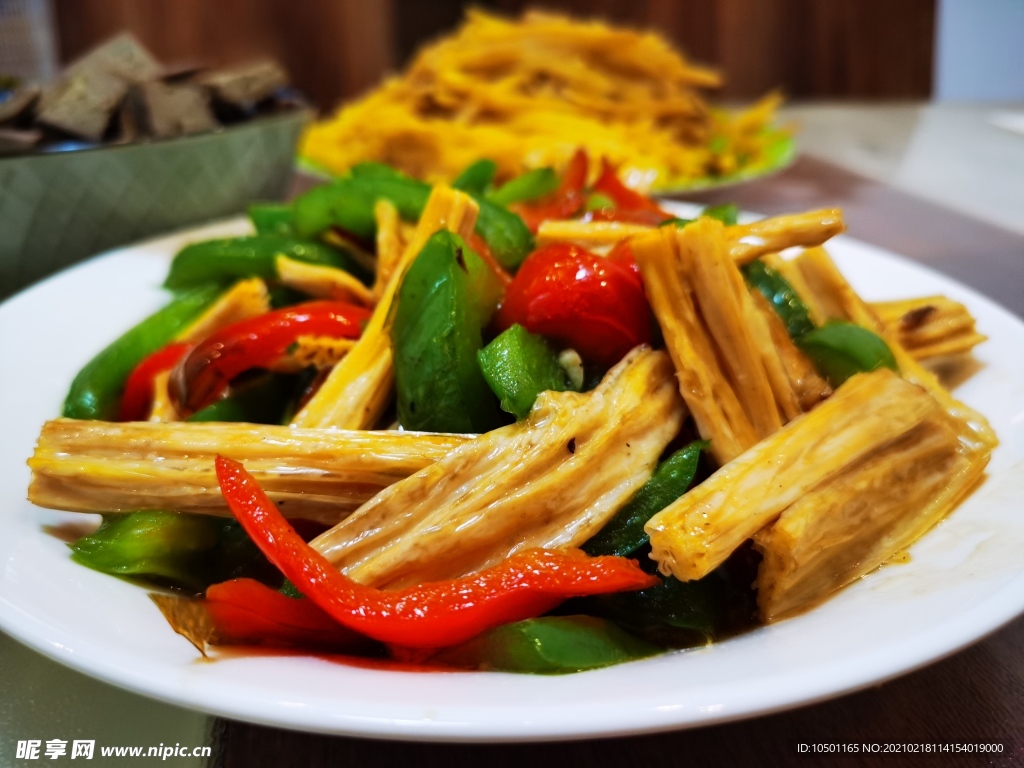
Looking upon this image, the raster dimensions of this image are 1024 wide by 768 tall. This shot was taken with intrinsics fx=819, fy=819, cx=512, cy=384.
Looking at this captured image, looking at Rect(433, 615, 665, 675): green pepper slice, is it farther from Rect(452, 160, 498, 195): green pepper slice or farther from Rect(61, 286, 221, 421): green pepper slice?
Rect(452, 160, 498, 195): green pepper slice

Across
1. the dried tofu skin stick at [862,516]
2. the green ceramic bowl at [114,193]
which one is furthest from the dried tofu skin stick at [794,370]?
the green ceramic bowl at [114,193]

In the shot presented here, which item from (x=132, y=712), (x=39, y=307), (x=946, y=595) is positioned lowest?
(x=132, y=712)

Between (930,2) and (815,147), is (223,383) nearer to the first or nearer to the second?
(815,147)

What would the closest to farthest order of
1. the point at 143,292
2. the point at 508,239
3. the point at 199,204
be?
the point at 508,239 < the point at 143,292 < the point at 199,204

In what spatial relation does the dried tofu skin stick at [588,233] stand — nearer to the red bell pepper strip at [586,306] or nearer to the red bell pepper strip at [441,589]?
the red bell pepper strip at [586,306]

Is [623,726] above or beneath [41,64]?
beneath

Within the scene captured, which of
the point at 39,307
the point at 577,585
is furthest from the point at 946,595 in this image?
the point at 39,307
